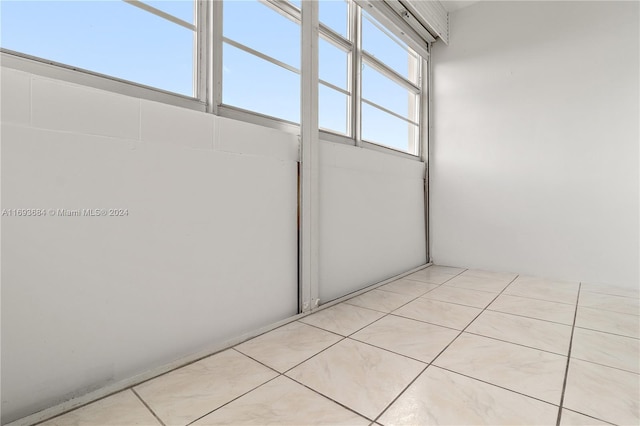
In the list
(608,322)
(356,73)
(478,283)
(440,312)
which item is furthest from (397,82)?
(608,322)

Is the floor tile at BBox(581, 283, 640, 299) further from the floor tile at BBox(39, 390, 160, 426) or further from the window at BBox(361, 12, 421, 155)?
the floor tile at BBox(39, 390, 160, 426)

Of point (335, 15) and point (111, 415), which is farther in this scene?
point (335, 15)

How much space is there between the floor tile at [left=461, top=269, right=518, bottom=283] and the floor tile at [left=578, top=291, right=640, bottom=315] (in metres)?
0.62

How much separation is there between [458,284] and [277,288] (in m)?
1.91

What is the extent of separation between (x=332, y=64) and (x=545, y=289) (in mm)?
2816

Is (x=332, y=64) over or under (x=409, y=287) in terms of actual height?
over

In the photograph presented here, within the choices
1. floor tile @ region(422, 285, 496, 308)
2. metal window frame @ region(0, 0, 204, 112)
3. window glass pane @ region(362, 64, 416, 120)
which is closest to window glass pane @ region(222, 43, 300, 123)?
metal window frame @ region(0, 0, 204, 112)

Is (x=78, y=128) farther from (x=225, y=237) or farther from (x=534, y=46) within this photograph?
(x=534, y=46)

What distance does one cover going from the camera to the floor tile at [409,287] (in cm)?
267

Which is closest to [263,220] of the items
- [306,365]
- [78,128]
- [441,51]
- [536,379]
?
[306,365]

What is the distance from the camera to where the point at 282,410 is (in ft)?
3.71

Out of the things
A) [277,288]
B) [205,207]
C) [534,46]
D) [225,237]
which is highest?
[534,46]

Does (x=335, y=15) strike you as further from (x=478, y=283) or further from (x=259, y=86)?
(x=478, y=283)

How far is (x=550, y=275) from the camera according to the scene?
318 cm
